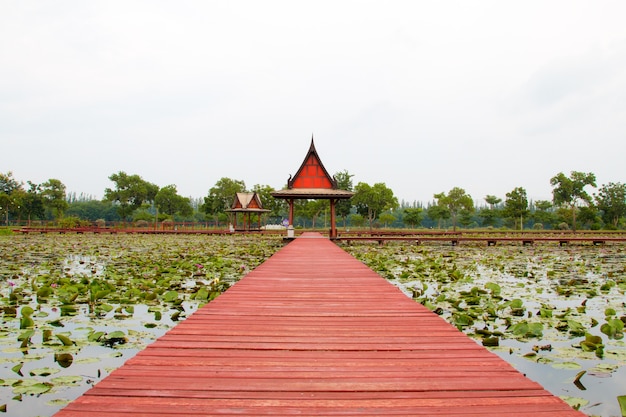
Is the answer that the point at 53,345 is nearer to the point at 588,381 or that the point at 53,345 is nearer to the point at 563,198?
the point at 588,381

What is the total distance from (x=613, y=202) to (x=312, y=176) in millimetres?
49852

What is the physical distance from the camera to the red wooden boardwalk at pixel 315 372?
2.14 m

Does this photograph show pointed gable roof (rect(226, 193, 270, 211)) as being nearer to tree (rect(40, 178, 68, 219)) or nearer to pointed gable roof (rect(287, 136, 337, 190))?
pointed gable roof (rect(287, 136, 337, 190))

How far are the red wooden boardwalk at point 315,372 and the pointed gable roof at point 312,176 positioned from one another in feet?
55.3

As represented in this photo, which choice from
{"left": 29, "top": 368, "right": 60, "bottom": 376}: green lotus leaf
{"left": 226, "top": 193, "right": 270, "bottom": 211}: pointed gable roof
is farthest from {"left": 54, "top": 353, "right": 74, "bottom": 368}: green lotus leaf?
{"left": 226, "top": 193, "right": 270, "bottom": 211}: pointed gable roof

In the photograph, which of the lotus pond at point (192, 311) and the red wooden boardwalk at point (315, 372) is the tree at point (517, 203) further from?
the red wooden boardwalk at point (315, 372)

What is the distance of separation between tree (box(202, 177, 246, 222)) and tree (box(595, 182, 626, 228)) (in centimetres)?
4776

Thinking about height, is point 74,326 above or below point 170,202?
below

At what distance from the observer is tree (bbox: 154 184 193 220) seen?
5866 cm

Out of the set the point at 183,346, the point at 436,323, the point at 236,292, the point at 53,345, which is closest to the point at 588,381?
the point at 436,323

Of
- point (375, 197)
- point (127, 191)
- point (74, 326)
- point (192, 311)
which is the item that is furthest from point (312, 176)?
point (127, 191)

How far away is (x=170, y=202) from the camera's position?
5931cm

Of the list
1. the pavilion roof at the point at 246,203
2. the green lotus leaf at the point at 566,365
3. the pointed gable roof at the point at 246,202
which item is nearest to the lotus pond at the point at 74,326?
the green lotus leaf at the point at 566,365

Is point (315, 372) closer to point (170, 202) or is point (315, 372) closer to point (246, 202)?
point (246, 202)
